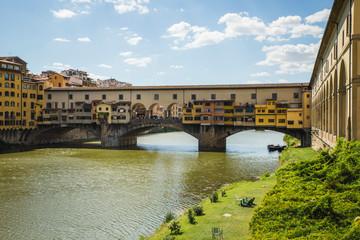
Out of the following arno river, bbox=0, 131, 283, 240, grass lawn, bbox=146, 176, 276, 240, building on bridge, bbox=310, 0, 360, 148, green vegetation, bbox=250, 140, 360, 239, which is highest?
building on bridge, bbox=310, 0, 360, 148

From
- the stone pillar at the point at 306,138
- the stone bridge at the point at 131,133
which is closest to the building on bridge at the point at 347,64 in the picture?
the stone pillar at the point at 306,138

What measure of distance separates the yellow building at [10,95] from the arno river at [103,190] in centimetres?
1629

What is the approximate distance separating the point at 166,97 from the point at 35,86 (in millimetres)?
27561

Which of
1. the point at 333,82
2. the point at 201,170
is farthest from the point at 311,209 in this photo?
the point at 201,170

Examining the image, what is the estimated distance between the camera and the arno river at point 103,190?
15.2m

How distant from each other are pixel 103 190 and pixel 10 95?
41.0 meters

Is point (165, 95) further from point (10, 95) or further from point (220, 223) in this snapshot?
point (220, 223)

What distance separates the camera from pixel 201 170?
31.0 metres

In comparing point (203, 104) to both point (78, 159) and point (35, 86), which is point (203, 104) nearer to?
point (78, 159)

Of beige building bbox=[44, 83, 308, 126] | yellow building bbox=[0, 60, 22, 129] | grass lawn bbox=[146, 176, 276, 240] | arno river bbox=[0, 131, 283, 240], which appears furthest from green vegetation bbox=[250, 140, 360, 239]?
yellow building bbox=[0, 60, 22, 129]

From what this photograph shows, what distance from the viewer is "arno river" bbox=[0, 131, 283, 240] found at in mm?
15195

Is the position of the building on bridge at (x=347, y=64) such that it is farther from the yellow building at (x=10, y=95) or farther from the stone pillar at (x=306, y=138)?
the yellow building at (x=10, y=95)

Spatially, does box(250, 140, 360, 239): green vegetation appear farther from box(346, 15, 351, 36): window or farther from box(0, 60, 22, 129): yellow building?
box(0, 60, 22, 129): yellow building

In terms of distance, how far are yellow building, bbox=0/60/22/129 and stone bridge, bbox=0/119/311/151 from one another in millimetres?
1850
